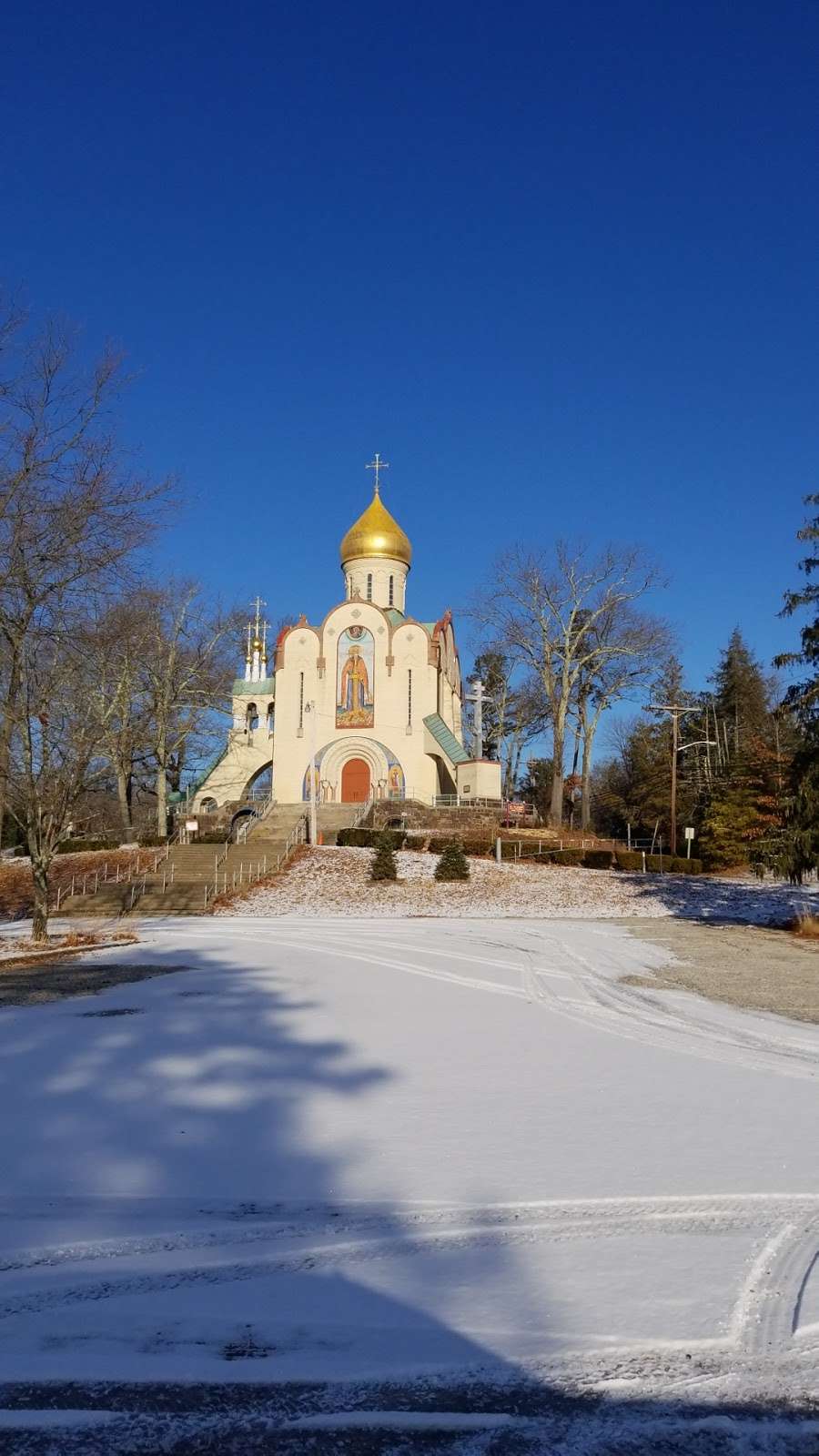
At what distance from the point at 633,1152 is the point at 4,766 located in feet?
43.8

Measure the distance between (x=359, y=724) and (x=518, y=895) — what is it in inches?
711

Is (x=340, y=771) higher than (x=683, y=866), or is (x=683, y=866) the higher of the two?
(x=340, y=771)

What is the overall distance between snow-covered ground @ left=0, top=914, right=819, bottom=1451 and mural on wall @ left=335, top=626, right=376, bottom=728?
3453 cm

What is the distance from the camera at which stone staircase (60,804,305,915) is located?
24469 mm

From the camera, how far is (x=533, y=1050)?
290 inches

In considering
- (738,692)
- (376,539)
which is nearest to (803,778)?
(376,539)

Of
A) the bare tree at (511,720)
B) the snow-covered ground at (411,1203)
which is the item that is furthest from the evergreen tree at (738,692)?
the snow-covered ground at (411,1203)

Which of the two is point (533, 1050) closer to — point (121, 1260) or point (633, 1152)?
point (633, 1152)

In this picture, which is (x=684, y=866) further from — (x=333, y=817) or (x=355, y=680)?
(x=355, y=680)

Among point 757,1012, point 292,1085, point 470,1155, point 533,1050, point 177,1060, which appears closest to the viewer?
point 470,1155

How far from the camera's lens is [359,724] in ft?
140

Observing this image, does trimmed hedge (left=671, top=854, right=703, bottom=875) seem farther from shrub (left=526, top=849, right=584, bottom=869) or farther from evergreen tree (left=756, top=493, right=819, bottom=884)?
evergreen tree (left=756, top=493, right=819, bottom=884)

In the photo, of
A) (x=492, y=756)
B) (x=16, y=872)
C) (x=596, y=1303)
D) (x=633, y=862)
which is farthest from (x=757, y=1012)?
(x=492, y=756)

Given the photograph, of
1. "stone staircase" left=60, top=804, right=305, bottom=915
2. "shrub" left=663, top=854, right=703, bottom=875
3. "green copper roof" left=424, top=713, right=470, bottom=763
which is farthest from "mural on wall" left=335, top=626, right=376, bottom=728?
"shrub" left=663, top=854, right=703, bottom=875
